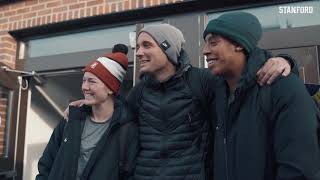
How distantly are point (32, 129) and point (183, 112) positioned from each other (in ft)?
12.9

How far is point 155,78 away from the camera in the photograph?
2191 millimetres

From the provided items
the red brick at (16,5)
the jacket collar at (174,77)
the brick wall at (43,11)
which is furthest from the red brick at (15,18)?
the jacket collar at (174,77)

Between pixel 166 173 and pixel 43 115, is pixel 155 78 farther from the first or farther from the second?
pixel 43 115

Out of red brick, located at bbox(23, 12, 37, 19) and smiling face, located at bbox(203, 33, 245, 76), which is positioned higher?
red brick, located at bbox(23, 12, 37, 19)

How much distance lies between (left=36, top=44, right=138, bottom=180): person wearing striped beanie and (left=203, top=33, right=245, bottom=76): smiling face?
687mm

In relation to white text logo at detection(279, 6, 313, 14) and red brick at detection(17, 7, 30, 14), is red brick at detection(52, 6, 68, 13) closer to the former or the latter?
red brick at detection(17, 7, 30, 14)

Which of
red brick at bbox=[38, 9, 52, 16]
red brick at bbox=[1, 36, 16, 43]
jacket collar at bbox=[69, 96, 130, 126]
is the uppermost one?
red brick at bbox=[38, 9, 52, 16]

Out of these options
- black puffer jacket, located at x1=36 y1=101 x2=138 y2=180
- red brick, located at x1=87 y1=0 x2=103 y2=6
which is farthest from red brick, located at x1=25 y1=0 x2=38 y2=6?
black puffer jacket, located at x1=36 y1=101 x2=138 y2=180

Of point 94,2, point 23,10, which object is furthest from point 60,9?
point 23,10

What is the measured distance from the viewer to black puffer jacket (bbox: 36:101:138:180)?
2191 mm

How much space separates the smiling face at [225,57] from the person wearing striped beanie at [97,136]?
69 cm

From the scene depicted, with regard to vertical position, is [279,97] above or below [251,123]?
above

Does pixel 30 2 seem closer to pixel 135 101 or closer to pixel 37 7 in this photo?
pixel 37 7

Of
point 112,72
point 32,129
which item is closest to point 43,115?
point 32,129
